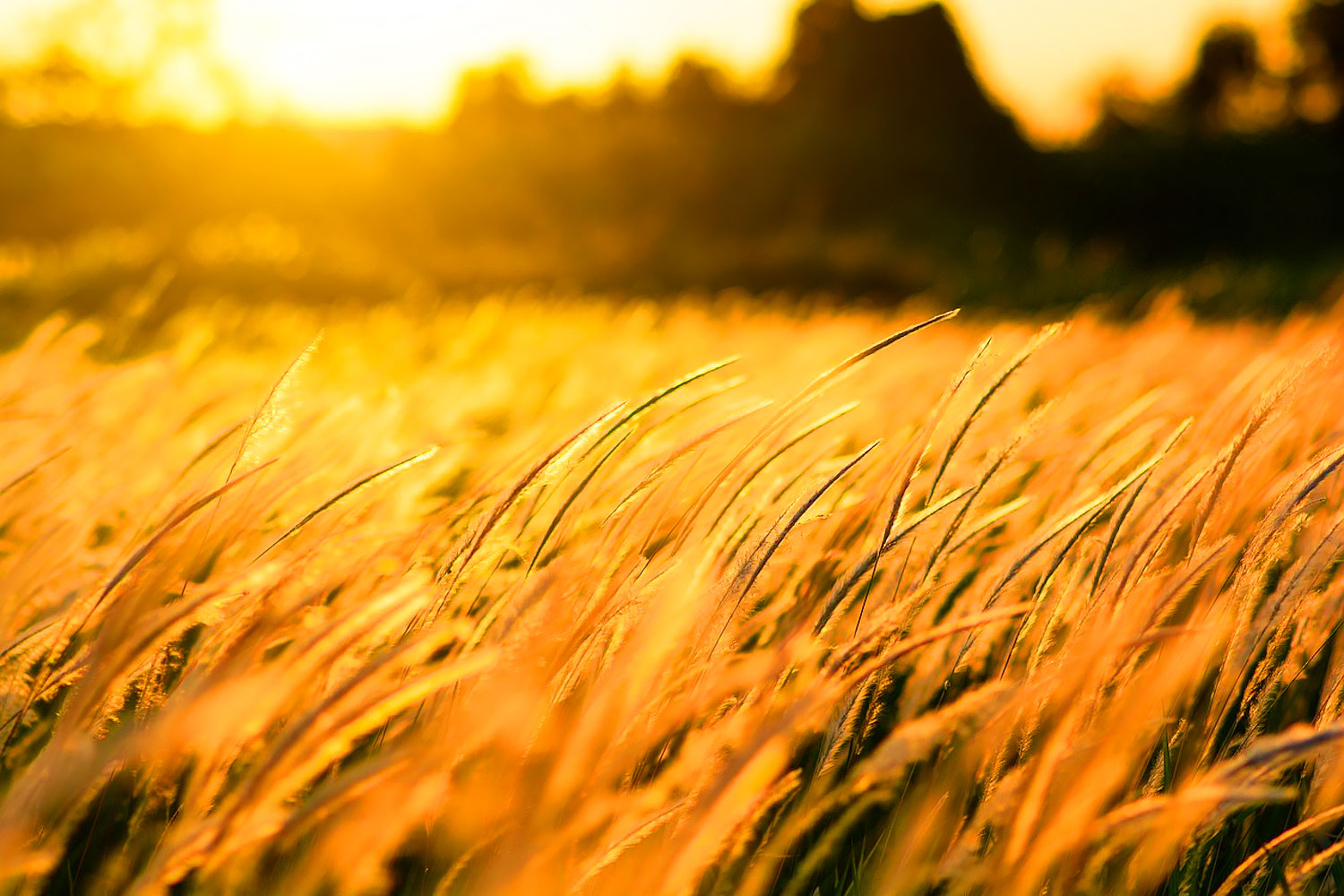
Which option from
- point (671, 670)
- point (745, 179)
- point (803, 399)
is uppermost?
point (745, 179)

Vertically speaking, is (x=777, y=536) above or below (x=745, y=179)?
below

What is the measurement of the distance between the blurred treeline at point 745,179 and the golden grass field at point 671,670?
14933 millimetres

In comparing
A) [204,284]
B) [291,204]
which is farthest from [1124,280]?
[291,204]

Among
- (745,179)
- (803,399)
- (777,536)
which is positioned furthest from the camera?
(745,179)

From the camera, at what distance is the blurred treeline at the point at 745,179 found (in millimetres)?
19219

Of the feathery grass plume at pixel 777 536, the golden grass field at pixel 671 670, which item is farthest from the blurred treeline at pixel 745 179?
the feathery grass plume at pixel 777 536

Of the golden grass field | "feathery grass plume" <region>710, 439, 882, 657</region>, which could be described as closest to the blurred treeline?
Result: the golden grass field

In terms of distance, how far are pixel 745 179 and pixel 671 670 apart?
22387 millimetres

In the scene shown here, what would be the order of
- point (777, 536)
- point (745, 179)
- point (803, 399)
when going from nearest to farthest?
point (777, 536) → point (803, 399) → point (745, 179)

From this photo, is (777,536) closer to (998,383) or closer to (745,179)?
(998,383)

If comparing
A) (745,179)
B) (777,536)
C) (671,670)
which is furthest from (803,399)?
(745,179)

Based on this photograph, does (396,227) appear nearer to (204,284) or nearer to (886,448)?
(204,284)

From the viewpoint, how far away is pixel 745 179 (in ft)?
73.2

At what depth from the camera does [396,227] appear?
2209cm
